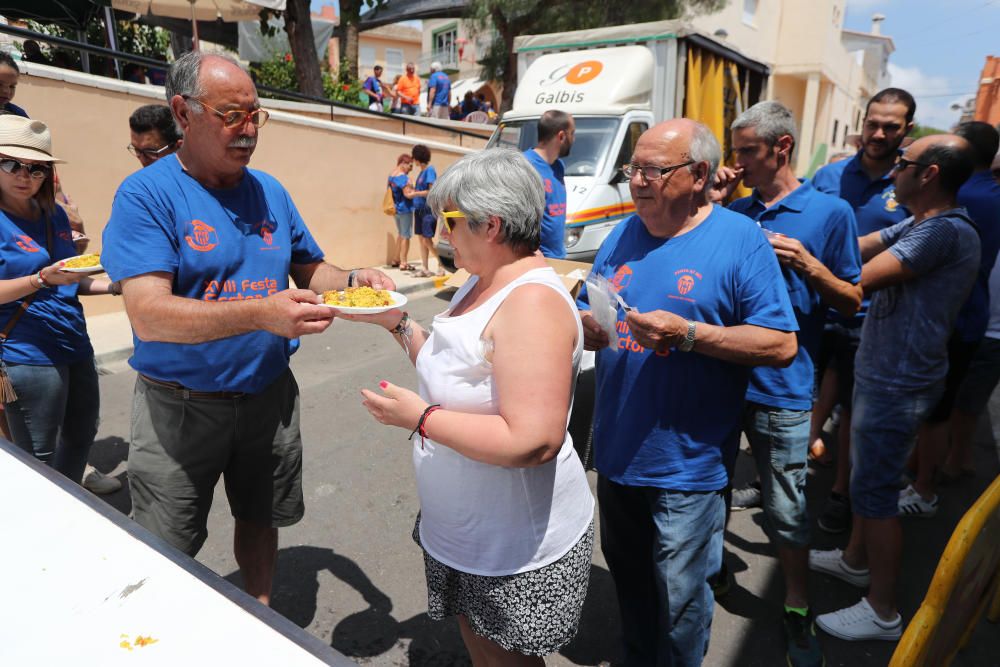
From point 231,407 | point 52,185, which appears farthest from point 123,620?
point 52,185

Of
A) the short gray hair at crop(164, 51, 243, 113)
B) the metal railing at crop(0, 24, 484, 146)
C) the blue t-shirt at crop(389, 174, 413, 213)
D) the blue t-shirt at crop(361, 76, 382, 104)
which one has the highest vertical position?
the blue t-shirt at crop(361, 76, 382, 104)

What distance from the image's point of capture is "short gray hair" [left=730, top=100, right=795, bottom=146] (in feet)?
9.12

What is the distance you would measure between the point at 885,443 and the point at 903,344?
1.43ft

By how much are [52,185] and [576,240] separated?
19.4 feet

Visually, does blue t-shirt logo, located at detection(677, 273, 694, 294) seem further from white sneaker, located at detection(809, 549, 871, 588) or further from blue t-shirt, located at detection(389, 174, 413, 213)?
blue t-shirt, located at detection(389, 174, 413, 213)

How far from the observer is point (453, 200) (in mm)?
1731

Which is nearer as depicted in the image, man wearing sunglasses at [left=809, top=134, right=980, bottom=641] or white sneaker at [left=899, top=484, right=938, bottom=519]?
man wearing sunglasses at [left=809, top=134, right=980, bottom=641]

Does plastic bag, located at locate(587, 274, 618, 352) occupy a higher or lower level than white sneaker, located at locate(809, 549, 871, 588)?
higher

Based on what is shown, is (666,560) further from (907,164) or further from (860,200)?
(860,200)

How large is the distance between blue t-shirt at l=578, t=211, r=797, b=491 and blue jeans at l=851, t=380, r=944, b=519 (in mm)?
942

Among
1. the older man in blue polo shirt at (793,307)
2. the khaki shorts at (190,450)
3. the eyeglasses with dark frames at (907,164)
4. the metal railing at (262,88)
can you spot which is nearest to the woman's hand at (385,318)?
the khaki shorts at (190,450)

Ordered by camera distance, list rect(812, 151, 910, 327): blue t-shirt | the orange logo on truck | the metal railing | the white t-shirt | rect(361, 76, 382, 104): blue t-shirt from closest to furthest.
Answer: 1. the white t-shirt
2. rect(812, 151, 910, 327): blue t-shirt
3. the metal railing
4. the orange logo on truck
5. rect(361, 76, 382, 104): blue t-shirt

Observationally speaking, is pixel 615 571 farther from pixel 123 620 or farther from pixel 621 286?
pixel 123 620

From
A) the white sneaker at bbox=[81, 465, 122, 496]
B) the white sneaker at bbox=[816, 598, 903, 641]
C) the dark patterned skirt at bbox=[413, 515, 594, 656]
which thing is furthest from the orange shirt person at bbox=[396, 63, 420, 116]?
the dark patterned skirt at bbox=[413, 515, 594, 656]
